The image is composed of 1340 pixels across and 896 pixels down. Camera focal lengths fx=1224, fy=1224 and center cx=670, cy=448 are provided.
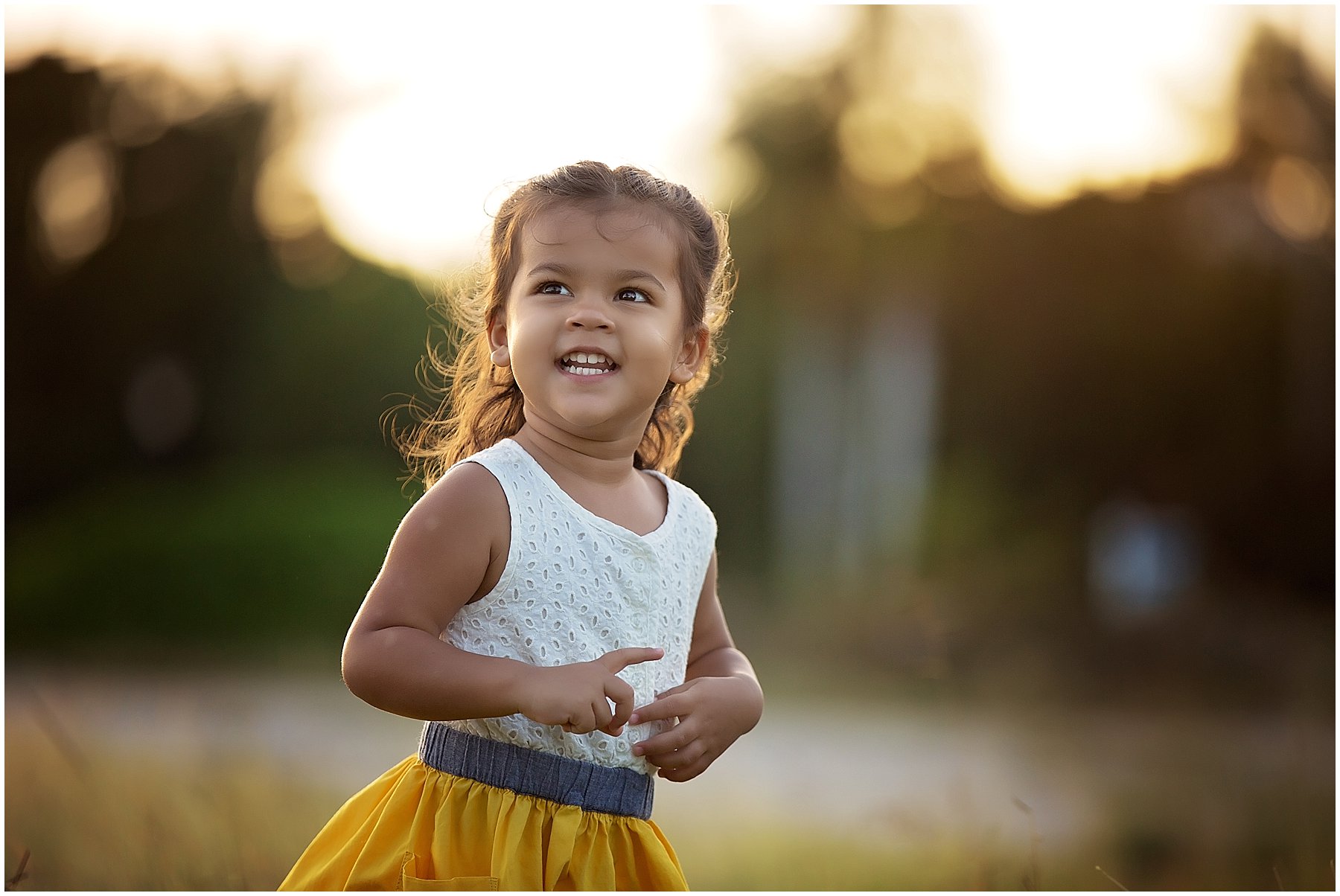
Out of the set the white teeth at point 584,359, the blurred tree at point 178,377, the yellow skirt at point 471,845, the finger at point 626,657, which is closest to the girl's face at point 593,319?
the white teeth at point 584,359

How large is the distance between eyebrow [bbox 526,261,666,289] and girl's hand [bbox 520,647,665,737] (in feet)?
2.21

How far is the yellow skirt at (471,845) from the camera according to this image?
1907 mm

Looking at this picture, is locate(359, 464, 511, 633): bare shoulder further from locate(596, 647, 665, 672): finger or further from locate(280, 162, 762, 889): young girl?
locate(596, 647, 665, 672): finger

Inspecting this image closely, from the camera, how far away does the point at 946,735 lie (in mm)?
8023

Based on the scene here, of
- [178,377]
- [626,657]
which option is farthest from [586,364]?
[178,377]

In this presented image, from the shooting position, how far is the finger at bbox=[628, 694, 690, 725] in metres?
1.99

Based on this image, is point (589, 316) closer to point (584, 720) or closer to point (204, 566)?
point (584, 720)

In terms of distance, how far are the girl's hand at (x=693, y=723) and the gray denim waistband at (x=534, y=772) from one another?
7cm

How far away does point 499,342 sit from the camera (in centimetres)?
231

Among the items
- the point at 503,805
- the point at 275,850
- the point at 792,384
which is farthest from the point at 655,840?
the point at 792,384

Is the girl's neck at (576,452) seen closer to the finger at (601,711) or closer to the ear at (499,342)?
the ear at (499,342)

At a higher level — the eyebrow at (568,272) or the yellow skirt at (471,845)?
the eyebrow at (568,272)

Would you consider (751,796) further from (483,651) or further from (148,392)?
(148,392)

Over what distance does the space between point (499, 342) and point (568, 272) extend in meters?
0.29
